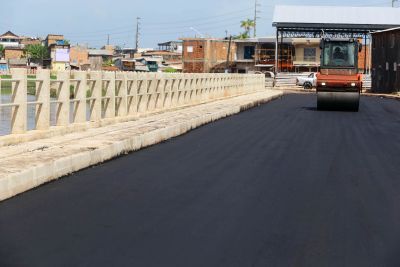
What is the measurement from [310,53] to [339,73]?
52.4 meters

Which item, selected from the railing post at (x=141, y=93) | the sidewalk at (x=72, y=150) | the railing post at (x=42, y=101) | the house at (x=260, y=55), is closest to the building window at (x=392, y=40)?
the house at (x=260, y=55)

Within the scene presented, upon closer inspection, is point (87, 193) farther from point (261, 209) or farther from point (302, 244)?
point (302, 244)

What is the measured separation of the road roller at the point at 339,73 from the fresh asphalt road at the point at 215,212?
14313 mm

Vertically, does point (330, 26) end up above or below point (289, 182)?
above

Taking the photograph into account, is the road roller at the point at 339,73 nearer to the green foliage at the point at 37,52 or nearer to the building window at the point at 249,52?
the building window at the point at 249,52

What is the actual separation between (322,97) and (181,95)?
21.7 ft

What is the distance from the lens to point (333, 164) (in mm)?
12531

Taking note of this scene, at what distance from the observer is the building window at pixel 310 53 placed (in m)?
80.0

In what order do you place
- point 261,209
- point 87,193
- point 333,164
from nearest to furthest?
point 261,209
point 87,193
point 333,164

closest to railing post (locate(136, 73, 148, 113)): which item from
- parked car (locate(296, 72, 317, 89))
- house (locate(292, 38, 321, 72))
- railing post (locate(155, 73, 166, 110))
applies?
railing post (locate(155, 73, 166, 110))

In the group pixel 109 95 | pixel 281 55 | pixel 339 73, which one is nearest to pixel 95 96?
pixel 109 95

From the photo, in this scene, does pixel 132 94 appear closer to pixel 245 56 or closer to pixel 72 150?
pixel 72 150

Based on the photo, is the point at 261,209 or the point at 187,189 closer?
the point at 261,209

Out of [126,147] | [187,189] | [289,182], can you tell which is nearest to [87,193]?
[187,189]
